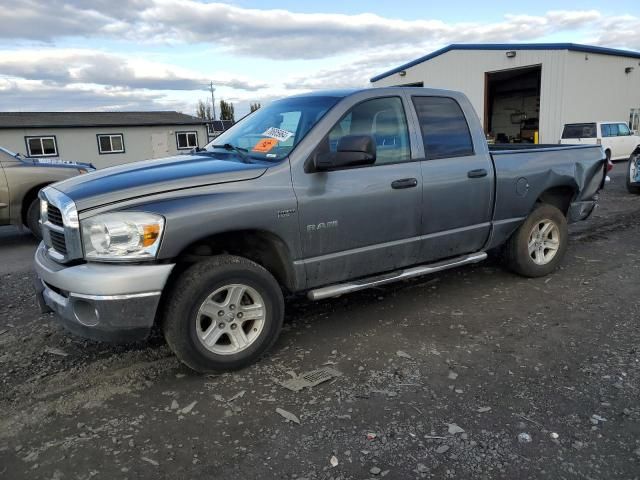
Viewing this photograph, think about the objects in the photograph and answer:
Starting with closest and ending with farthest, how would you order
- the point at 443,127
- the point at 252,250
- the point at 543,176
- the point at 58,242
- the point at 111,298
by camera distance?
the point at 111,298
the point at 58,242
the point at 252,250
the point at 443,127
the point at 543,176

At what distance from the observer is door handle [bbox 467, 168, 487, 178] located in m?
4.57

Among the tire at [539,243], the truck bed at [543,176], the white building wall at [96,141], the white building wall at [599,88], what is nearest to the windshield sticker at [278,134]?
the truck bed at [543,176]

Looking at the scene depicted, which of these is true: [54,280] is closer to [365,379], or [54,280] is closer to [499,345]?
[365,379]

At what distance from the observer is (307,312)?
4.65m

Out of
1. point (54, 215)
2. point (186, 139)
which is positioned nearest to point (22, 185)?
point (54, 215)

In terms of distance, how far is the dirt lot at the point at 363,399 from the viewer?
2590 millimetres

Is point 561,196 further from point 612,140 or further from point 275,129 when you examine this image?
point 612,140

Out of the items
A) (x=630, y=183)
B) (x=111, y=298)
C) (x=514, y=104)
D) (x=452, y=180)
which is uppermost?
(x=514, y=104)

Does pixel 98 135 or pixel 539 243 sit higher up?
pixel 98 135

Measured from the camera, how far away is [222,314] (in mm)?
3453

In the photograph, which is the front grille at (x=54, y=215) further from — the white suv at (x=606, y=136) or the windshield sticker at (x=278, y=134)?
the white suv at (x=606, y=136)

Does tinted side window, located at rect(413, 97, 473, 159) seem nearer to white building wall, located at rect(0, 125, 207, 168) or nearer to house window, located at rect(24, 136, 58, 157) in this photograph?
white building wall, located at rect(0, 125, 207, 168)

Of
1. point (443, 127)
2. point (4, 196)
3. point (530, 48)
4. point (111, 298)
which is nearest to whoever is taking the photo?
point (111, 298)

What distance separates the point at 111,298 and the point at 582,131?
70.3 ft
